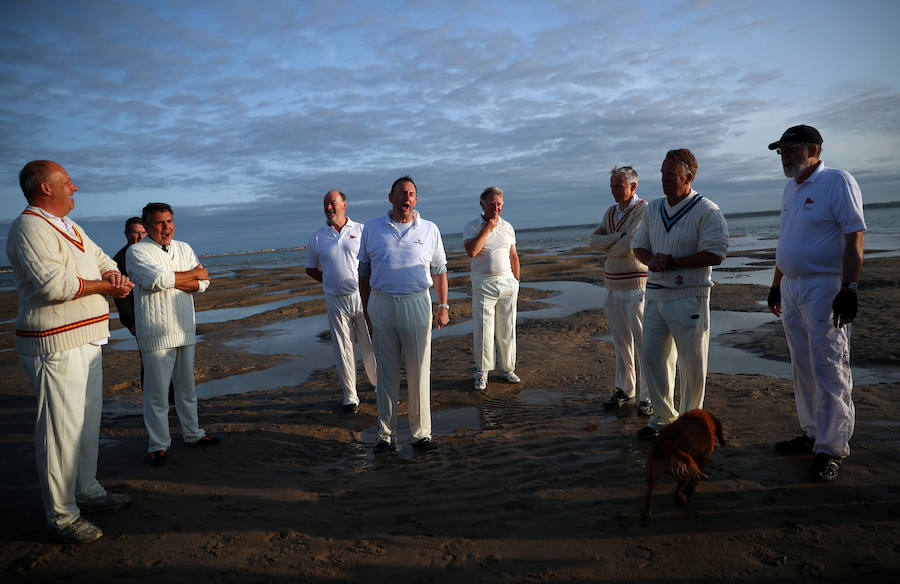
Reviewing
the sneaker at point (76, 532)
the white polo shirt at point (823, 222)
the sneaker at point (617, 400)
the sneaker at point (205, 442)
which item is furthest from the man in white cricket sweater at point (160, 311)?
the white polo shirt at point (823, 222)

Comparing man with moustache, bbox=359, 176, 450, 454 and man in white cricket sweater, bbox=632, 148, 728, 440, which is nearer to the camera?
man in white cricket sweater, bbox=632, 148, 728, 440

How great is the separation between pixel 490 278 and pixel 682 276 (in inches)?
112

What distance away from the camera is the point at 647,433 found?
4.62 meters

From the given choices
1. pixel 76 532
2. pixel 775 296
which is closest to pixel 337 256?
pixel 76 532

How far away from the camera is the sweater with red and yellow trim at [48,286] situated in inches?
124

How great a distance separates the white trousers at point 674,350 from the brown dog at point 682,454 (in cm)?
66

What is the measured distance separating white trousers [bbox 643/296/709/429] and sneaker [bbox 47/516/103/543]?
439 centimetres

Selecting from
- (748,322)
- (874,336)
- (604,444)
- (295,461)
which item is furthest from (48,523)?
(748,322)

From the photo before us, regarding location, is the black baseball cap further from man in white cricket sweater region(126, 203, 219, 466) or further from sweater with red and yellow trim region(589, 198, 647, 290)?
man in white cricket sweater region(126, 203, 219, 466)

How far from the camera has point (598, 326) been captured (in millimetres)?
10812

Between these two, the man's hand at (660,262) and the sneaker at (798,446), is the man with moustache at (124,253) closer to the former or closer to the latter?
the man's hand at (660,262)

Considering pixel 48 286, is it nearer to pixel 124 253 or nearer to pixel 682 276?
pixel 124 253

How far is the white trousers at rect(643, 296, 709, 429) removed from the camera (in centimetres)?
418

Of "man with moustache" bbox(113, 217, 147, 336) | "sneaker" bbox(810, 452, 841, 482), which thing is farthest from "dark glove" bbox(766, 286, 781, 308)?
"man with moustache" bbox(113, 217, 147, 336)
